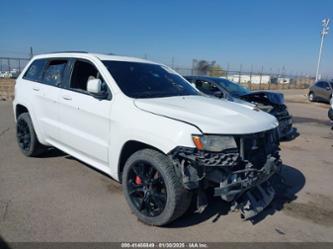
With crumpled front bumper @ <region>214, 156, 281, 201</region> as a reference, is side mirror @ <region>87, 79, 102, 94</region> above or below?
above

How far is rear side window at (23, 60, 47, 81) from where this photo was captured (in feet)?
17.3

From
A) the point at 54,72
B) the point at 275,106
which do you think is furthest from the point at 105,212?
the point at 275,106

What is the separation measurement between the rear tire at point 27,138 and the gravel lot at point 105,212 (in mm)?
182

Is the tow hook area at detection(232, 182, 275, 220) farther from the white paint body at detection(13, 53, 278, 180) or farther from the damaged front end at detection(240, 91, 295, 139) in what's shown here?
the damaged front end at detection(240, 91, 295, 139)

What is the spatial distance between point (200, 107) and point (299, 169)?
314 centimetres

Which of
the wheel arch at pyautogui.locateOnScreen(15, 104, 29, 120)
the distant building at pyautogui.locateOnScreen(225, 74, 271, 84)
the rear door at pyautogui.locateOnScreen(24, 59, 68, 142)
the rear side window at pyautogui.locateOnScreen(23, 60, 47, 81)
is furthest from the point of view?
the distant building at pyautogui.locateOnScreen(225, 74, 271, 84)

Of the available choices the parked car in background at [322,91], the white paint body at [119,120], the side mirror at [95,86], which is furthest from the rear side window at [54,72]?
the parked car in background at [322,91]

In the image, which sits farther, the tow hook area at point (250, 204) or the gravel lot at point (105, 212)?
the tow hook area at point (250, 204)

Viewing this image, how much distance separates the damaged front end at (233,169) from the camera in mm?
2961

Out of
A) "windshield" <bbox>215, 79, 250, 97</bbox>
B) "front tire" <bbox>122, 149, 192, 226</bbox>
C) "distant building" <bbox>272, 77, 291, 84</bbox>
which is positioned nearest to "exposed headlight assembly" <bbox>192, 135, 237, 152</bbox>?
"front tire" <bbox>122, 149, 192, 226</bbox>

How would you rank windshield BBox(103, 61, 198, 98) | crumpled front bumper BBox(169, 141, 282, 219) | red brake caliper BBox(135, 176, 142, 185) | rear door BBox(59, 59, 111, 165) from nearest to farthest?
crumpled front bumper BBox(169, 141, 282, 219) → red brake caliper BBox(135, 176, 142, 185) → rear door BBox(59, 59, 111, 165) → windshield BBox(103, 61, 198, 98)

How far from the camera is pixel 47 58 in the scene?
5.23 meters

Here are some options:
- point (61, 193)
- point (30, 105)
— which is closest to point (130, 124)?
point (61, 193)

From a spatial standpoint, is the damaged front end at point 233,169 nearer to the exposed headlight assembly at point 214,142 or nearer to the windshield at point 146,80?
the exposed headlight assembly at point 214,142
